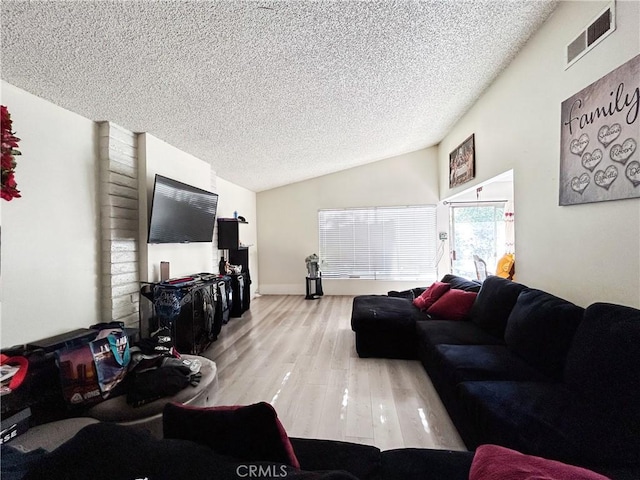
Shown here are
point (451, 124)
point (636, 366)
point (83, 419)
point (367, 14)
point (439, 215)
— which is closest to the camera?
point (636, 366)

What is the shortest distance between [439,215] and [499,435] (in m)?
5.08

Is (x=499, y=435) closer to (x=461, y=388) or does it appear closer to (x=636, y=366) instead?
(x=461, y=388)

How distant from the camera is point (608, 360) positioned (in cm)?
145

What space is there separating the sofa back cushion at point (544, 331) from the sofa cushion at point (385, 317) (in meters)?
1.04

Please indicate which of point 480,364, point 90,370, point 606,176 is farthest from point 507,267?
point 90,370

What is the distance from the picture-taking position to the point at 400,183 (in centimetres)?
617

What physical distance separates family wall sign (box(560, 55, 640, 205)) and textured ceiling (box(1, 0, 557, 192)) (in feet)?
3.17

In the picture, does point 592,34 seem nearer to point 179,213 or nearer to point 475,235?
point 179,213

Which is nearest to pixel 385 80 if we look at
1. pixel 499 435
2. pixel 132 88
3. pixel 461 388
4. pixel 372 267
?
pixel 132 88

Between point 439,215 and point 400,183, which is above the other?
point 400,183

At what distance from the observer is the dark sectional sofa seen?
1.23m

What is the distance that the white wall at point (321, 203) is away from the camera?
612 centimetres

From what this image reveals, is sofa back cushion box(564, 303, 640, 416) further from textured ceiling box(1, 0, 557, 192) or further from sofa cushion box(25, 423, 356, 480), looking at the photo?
textured ceiling box(1, 0, 557, 192)

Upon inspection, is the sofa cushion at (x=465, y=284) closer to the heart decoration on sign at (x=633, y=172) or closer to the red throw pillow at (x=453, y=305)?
the red throw pillow at (x=453, y=305)
